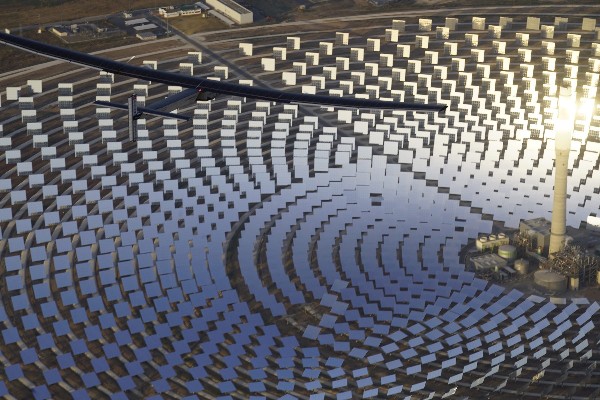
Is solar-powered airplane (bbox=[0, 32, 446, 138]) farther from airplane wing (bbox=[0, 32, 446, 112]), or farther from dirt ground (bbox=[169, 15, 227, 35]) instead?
dirt ground (bbox=[169, 15, 227, 35])

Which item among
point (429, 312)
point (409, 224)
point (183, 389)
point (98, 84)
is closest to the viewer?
point (183, 389)

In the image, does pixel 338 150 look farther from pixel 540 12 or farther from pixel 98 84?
pixel 540 12

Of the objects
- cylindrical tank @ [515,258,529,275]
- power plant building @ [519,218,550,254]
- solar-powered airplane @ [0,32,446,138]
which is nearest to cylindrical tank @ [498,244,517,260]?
cylindrical tank @ [515,258,529,275]

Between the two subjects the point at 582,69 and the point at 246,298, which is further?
the point at 582,69

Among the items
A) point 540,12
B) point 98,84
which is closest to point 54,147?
point 98,84

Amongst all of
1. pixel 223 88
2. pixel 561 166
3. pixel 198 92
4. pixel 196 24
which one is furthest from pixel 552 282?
pixel 196 24
